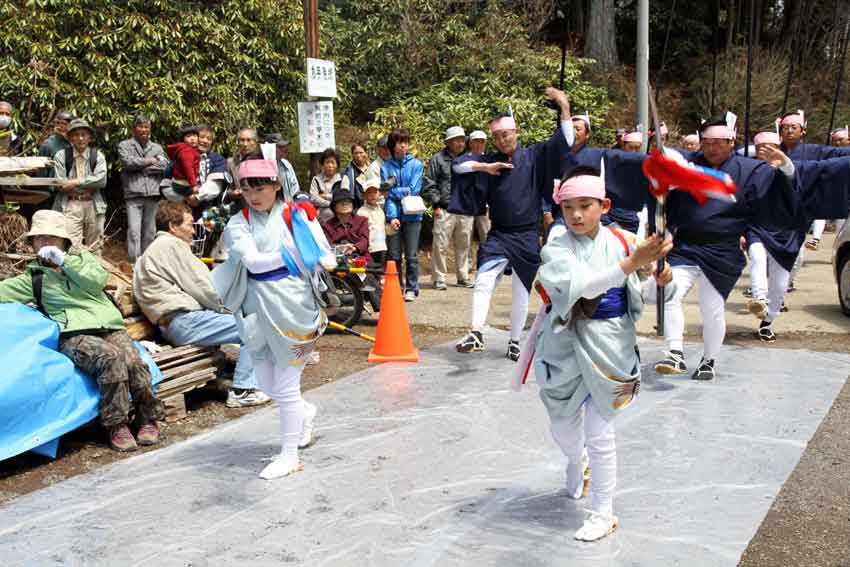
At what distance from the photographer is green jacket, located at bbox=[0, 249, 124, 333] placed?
5.22 metres

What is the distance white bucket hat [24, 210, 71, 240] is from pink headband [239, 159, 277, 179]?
1.27 metres

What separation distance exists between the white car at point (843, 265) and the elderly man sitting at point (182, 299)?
569cm

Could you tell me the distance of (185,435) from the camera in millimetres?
5445

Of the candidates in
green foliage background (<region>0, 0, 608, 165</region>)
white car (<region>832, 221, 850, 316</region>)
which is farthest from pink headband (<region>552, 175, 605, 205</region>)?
green foliage background (<region>0, 0, 608, 165</region>)

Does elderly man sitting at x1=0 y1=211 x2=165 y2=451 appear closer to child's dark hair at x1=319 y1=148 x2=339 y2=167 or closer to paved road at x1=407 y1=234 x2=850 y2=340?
paved road at x1=407 y1=234 x2=850 y2=340

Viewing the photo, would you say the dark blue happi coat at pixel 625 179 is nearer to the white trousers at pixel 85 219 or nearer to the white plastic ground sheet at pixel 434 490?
the white plastic ground sheet at pixel 434 490

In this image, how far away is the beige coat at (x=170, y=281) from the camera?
602 centimetres

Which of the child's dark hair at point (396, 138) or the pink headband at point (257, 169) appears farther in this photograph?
the child's dark hair at point (396, 138)

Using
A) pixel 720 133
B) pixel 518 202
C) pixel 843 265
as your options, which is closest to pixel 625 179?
pixel 720 133

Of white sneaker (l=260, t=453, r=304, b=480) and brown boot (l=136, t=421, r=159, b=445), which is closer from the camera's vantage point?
white sneaker (l=260, t=453, r=304, b=480)

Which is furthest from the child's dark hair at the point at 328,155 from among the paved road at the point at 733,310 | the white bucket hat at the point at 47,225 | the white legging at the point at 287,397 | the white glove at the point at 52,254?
the white legging at the point at 287,397

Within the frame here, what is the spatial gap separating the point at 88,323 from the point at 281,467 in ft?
5.03

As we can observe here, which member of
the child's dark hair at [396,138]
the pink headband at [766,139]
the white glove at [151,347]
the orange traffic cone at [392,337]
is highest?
Result: the child's dark hair at [396,138]

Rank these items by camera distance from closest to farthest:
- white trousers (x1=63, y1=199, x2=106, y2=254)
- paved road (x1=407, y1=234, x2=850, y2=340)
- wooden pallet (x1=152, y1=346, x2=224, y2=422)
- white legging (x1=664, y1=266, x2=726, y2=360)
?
wooden pallet (x1=152, y1=346, x2=224, y2=422), white legging (x1=664, y1=266, x2=726, y2=360), paved road (x1=407, y1=234, x2=850, y2=340), white trousers (x1=63, y1=199, x2=106, y2=254)
